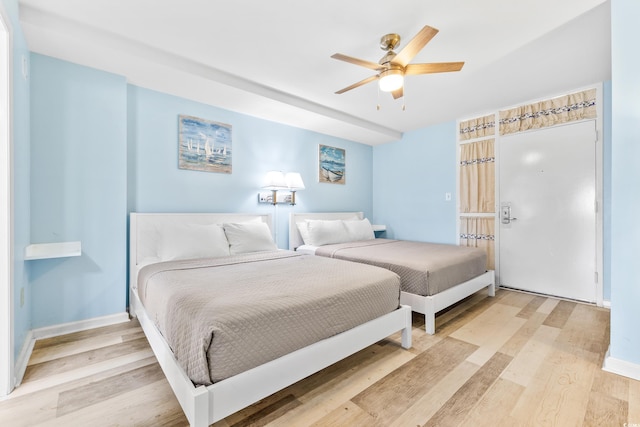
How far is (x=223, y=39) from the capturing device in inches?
86.4

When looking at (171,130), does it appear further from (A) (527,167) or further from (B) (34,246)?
(A) (527,167)

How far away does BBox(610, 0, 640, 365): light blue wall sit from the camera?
5.54ft

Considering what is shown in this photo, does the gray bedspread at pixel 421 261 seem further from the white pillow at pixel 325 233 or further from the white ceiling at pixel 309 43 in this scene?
the white ceiling at pixel 309 43

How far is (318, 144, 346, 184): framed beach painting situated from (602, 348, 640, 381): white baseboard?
356cm

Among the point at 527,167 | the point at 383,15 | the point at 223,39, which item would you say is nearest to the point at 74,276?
the point at 223,39

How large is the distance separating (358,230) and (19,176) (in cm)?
356

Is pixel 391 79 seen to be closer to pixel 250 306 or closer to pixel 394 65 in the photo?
pixel 394 65

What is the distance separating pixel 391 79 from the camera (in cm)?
213

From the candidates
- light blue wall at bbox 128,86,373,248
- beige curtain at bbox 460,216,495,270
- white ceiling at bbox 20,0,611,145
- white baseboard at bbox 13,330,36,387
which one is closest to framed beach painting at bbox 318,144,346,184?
light blue wall at bbox 128,86,373,248

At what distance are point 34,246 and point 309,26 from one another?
2.72m

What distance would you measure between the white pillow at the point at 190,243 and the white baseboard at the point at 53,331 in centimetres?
67

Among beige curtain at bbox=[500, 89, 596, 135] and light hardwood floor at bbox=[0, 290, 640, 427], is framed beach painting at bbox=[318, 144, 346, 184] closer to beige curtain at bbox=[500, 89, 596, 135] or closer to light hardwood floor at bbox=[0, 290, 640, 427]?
beige curtain at bbox=[500, 89, 596, 135]

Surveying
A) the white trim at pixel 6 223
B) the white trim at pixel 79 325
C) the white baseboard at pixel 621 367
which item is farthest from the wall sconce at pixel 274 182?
the white baseboard at pixel 621 367

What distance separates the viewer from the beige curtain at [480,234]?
3734mm
